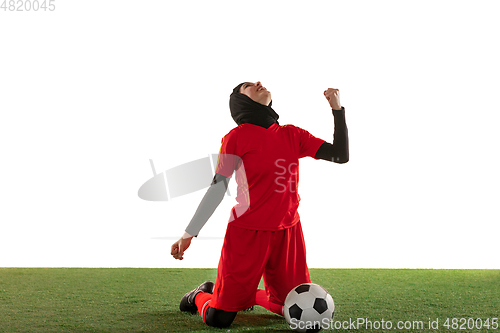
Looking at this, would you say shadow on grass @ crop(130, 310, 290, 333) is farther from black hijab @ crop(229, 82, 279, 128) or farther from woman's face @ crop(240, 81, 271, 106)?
woman's face @ crop(240, 81, 271, 106)

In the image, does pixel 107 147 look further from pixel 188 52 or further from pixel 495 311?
pixel 495 311

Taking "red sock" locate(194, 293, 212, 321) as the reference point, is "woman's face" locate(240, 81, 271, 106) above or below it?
above

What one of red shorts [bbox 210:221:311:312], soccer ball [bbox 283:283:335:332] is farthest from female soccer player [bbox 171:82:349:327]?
soccer ball [bbox 283:283:335:332]

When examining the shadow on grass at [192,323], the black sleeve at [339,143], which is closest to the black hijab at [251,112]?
the black sleeve at [339,143]

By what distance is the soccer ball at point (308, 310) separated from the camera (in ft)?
5.72

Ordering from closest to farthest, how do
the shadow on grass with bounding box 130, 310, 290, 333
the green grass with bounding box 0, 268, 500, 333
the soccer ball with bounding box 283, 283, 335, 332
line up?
1. the soccer ball with bounding box 283, 283, 335, 332
2. the shadow on grass with bounding box 130, 310, 290, 333
3. the green grass with bounding box 0, 268, 500, 333

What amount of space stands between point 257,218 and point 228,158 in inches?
11.1

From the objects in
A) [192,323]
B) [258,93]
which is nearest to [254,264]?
[192,323]

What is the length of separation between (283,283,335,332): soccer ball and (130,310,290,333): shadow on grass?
0.41 feet

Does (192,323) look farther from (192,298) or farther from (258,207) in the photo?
(258,207)

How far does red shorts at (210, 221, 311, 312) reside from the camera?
182 cm

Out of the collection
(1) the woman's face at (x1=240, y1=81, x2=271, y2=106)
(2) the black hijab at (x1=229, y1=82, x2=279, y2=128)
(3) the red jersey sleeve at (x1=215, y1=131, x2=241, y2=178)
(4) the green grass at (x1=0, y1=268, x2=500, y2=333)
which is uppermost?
(1) the woman's face at (x1=240, y1=81, x2=271, y2=106)

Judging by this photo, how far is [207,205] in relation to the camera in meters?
1.79

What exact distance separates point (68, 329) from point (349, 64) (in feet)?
9.91
